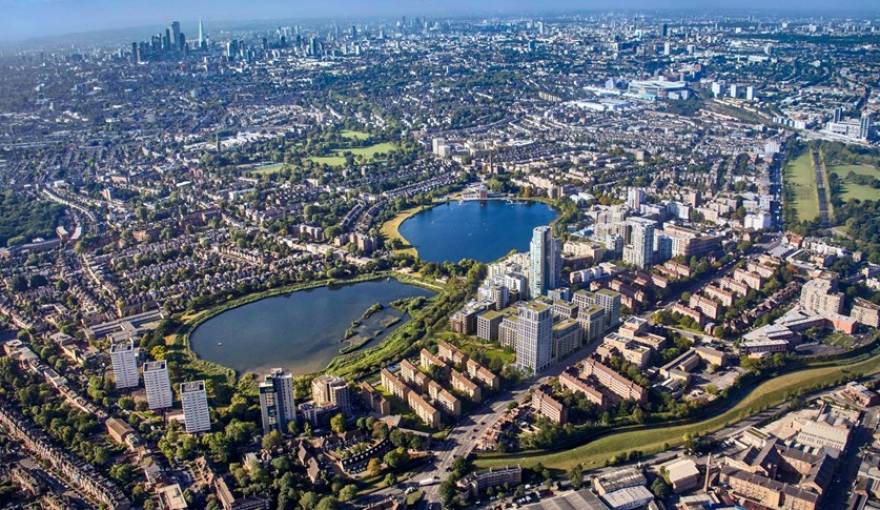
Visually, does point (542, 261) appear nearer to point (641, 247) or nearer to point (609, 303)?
point (609, 303)

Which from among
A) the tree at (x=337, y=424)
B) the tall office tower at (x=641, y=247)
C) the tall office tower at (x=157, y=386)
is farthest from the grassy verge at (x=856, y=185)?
the tall office tower at (x=157, y=386)

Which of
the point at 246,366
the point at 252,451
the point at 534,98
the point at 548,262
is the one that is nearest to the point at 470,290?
the point at 548,262

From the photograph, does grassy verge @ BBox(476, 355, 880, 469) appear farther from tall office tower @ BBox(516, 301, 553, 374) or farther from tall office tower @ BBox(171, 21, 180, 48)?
tall office tower @ BBox(171, 21, 180, 48)

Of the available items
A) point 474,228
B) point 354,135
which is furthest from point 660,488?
point 354,135

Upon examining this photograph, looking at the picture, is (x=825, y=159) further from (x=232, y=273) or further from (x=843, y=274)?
(x=232, y=273)

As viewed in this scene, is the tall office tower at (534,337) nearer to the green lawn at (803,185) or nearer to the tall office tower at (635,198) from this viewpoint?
the tall office tower at (635,198)

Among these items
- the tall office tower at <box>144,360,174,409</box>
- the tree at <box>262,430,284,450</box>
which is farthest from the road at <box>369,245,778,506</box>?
the tall office tower at <box>144,360,174,409</box>

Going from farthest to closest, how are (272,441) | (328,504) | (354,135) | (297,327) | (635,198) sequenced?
(354,135)
(635,198)
(297,327)
(272,441)
(328,504)
